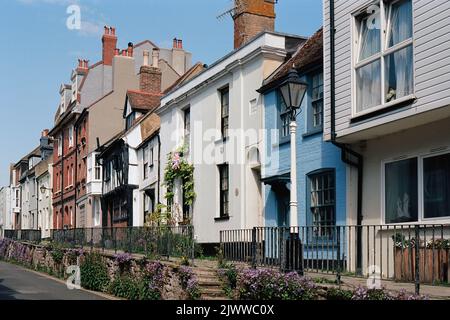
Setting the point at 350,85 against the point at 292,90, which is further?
the point at 350,85

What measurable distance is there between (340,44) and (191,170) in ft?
33.4

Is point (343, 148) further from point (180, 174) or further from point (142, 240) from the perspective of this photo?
point (180, 174)

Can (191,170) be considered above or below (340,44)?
below

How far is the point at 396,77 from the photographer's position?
1273 centimetres

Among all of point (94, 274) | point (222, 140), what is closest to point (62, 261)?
point (94, 274)

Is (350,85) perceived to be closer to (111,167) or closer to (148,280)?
(148,280)

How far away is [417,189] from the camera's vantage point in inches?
506

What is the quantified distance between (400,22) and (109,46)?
35826 millimetres

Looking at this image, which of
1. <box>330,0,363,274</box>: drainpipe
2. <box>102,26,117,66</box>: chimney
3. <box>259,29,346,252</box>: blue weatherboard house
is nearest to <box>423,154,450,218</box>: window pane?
<box>330,0,363,274</box>: drainpipe

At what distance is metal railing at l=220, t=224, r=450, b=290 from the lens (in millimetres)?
10961

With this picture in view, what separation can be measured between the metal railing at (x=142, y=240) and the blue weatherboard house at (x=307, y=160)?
3.01m

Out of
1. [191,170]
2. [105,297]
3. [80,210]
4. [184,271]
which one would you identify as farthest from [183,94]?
[80,210]

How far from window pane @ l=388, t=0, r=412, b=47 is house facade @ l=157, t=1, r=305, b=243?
20.7 feet

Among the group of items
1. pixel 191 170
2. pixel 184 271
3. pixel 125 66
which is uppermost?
pixel 125 66
